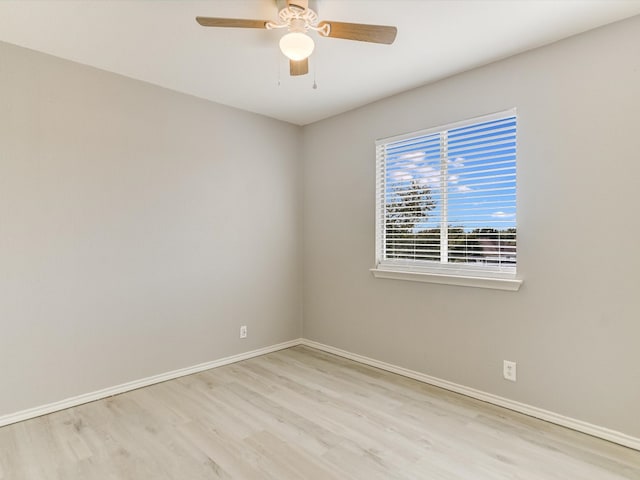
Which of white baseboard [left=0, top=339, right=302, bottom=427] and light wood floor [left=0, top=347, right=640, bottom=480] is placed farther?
white baseboard [left=0, top=339, right=302, bottom=427]

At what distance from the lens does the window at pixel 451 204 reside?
2609 millimetres

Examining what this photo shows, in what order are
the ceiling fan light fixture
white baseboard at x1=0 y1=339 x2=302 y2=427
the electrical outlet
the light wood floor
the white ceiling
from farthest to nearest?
the electrical outlet, white baseboard at x1=0 y1=339 x2=302 y2=427, the white ceiling, the light wood floor, the ceiling fan light fixture

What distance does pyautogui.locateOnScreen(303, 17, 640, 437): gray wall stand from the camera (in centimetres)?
211

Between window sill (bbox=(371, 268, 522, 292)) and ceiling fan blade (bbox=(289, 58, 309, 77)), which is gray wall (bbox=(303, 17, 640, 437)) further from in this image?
ceiling fan blade (bbox=(289, 58, 309, 77))

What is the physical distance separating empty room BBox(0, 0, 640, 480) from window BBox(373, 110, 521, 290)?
2 cm

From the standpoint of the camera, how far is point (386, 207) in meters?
3.43

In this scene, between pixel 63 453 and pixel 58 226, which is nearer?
pixel 63 453

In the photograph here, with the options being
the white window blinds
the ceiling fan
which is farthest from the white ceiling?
the white window blinds

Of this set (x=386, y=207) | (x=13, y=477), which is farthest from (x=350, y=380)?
(x=13, y=477)

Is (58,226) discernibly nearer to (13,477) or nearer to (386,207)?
(13,477)

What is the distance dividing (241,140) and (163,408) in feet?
8.12

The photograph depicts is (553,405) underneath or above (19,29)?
underneath

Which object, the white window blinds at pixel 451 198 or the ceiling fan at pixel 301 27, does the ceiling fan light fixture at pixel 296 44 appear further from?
the white window blinds at pixel 451 198

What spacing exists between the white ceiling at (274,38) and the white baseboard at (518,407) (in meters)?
2.43
